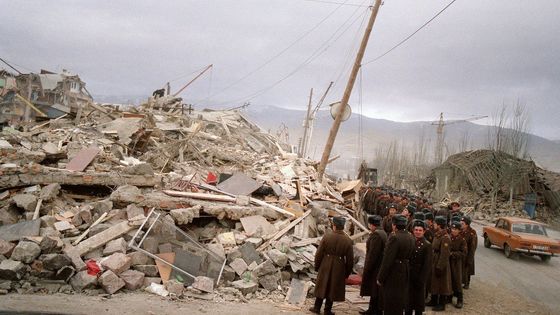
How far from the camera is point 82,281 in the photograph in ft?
22.8

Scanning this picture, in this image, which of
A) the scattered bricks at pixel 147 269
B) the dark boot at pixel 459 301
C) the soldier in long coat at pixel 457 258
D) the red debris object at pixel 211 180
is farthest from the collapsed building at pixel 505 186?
the scattered bricks at pixel 147 269

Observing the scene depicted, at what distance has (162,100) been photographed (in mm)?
26672

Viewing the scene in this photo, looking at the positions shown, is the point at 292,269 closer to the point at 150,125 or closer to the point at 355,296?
the point at 355,296

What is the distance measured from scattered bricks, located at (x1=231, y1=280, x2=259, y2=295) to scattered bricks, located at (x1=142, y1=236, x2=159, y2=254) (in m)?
1.77

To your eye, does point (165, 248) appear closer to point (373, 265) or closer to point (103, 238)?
point (103, 238)

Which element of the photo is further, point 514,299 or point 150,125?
point 150,125

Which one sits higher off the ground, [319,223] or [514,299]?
[319,223]

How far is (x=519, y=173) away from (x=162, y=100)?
89.1ft

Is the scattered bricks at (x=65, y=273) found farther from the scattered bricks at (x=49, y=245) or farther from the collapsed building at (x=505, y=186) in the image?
the collapsed building at (x=505, y=186)

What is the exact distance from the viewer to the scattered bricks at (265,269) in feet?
26.5

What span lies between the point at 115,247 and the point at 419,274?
18.7ft

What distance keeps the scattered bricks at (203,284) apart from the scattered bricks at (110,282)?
51.8 inches

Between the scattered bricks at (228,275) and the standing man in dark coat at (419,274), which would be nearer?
the standing man in dark coat at (419,274)

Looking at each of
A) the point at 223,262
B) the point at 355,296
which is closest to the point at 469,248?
the point at 355,296
